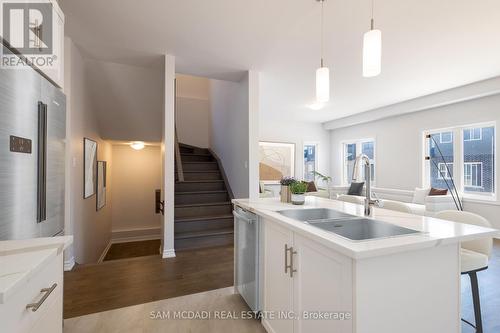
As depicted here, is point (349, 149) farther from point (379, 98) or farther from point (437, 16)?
point (437, 16)

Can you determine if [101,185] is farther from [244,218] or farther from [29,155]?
[244,218]

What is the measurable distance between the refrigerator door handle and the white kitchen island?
5.13 feet

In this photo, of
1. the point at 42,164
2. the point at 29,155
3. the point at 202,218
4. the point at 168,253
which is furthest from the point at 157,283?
the point at 29,155

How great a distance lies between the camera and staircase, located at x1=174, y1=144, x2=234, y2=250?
359 cm

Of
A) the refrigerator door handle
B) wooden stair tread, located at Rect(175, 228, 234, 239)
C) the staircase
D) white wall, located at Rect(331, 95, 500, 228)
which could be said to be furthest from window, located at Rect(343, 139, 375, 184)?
the refrigerator door handle

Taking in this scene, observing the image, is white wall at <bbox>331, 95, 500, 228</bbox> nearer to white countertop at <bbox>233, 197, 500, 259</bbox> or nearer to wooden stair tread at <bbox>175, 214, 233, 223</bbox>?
white countertop at <bbox>233, 197, 500, 259</bbox>

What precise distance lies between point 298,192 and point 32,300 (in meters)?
1.75

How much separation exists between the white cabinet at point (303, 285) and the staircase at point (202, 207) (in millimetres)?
2015

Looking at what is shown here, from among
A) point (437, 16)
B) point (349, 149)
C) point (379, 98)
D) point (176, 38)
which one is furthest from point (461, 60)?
point (349, 149)

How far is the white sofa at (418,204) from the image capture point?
408cm

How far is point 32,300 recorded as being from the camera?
77 cm

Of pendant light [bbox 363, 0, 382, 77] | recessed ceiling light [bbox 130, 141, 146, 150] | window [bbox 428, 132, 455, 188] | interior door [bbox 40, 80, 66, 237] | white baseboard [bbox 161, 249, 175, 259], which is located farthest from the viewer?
recessed ceiling light [bbox 130, 141, 146, 150]

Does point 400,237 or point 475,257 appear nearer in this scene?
point 400,237

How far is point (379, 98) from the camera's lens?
511cm
